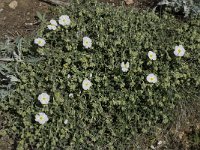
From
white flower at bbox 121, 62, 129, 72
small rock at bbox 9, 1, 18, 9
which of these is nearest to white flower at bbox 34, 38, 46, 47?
white flower at bbox 121, 62, 129, 72

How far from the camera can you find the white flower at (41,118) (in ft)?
12.4

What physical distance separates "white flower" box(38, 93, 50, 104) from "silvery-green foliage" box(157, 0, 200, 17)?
192 centimetres

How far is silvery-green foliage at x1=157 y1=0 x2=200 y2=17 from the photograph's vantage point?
4.59m

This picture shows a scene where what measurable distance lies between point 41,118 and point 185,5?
229 cm

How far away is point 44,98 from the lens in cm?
386

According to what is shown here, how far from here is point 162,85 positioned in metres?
3.91

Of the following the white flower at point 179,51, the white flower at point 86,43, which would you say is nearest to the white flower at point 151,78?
the white flower at point 179,51

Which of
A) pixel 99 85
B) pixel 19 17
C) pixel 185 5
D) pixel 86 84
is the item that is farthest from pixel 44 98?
pixel 185 5

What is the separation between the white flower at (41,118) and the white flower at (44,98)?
0.41 feet

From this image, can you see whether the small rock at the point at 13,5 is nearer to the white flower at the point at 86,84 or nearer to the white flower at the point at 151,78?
the white flower at the point at 86,84

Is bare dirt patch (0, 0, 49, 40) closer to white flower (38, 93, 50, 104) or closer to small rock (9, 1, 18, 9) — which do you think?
small rock (9, 1, 18, 9)

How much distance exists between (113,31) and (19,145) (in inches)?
63.9

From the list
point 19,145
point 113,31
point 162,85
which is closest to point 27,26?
point 113,31

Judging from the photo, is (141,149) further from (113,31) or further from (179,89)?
(113,31)
